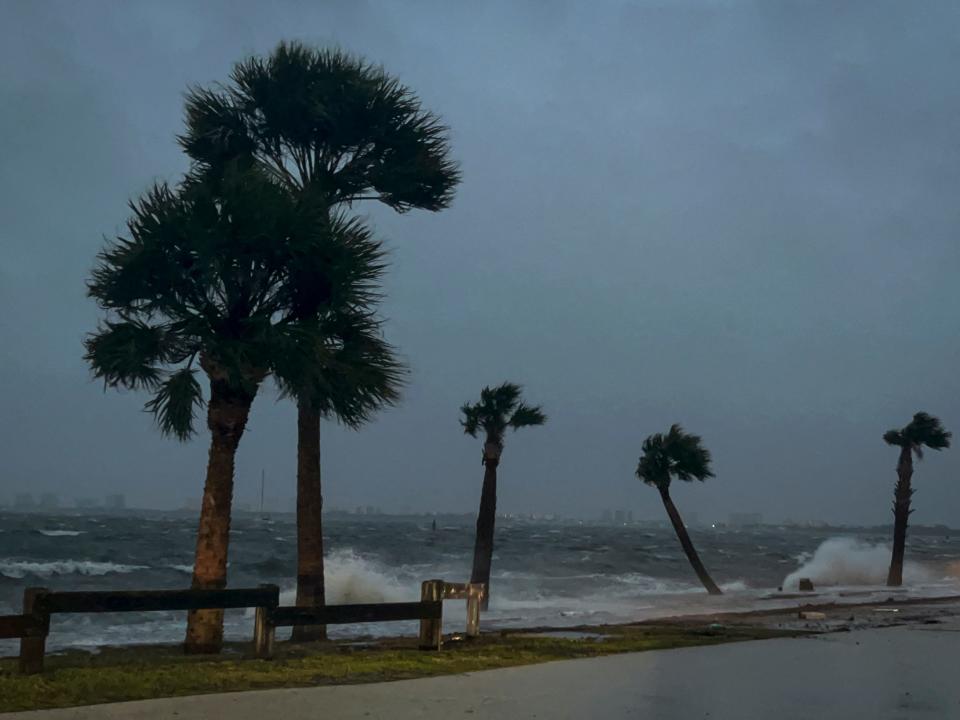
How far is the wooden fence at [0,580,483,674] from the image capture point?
10.6 meters

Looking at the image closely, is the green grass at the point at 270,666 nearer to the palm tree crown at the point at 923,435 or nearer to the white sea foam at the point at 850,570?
the palm tree crown at the point at 923,435

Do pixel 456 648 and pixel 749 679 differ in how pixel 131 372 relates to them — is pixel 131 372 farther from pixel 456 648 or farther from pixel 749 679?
pixel 749 679

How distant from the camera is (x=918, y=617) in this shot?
72.9 ft

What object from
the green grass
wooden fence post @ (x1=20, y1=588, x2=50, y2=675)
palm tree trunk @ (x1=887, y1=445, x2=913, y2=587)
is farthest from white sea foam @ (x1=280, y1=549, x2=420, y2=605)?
wooden fence post @ (x1=20, y1=588, x2=50, y2=675)

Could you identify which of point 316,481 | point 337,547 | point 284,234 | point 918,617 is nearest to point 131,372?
point 284,234

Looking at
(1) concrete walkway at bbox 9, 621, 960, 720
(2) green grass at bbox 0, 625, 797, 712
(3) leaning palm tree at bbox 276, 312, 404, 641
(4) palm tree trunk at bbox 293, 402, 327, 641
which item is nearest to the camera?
(1) concrete walkway at bbox 9, 621, 960, 720

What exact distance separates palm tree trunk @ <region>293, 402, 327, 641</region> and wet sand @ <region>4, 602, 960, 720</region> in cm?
770

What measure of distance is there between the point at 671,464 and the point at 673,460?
207mm

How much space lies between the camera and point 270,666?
11.4 metres

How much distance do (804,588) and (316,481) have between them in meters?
27.2

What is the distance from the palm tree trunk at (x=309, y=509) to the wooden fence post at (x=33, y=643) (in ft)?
29.9

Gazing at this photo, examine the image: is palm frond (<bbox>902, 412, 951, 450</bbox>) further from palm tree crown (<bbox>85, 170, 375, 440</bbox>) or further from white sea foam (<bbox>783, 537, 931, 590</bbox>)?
palm tree crown (<bbox>85, 170, 375, 440</bbox>)

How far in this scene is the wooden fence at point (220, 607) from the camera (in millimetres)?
10578

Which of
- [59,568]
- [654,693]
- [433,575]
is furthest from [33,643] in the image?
[433,575]
